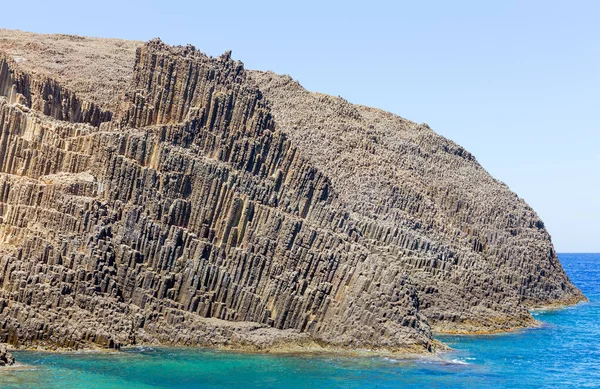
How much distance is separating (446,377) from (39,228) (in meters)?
26.9

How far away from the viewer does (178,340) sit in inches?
2201

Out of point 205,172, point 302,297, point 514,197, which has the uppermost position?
point 514,197

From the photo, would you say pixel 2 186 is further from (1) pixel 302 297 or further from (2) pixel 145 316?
(1) pixel 302 297

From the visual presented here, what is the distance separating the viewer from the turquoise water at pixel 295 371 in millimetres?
45094

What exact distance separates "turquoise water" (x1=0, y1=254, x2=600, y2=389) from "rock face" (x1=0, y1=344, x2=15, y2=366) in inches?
43.8

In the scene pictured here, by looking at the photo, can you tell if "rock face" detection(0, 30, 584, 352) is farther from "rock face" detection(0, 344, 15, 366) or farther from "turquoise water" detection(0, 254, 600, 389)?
"rock face" detection(0, 344, 15, 366)

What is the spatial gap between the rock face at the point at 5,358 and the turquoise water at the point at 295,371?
1.11 metres

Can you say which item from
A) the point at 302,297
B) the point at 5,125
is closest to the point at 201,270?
the point at 302,297

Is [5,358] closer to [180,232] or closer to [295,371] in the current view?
[295,371]

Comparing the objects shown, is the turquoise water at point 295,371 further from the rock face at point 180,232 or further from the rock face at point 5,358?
the rock face at point 180,232

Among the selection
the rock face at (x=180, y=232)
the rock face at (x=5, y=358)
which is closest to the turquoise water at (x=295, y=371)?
the rock face at (x=5, y=358)

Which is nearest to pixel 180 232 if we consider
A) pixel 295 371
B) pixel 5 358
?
pixel 295 371

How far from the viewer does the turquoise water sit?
45.1 m

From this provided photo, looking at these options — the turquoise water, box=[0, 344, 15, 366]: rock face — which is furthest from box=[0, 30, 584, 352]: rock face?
box=[0, 344, 15, 366]: rock face
